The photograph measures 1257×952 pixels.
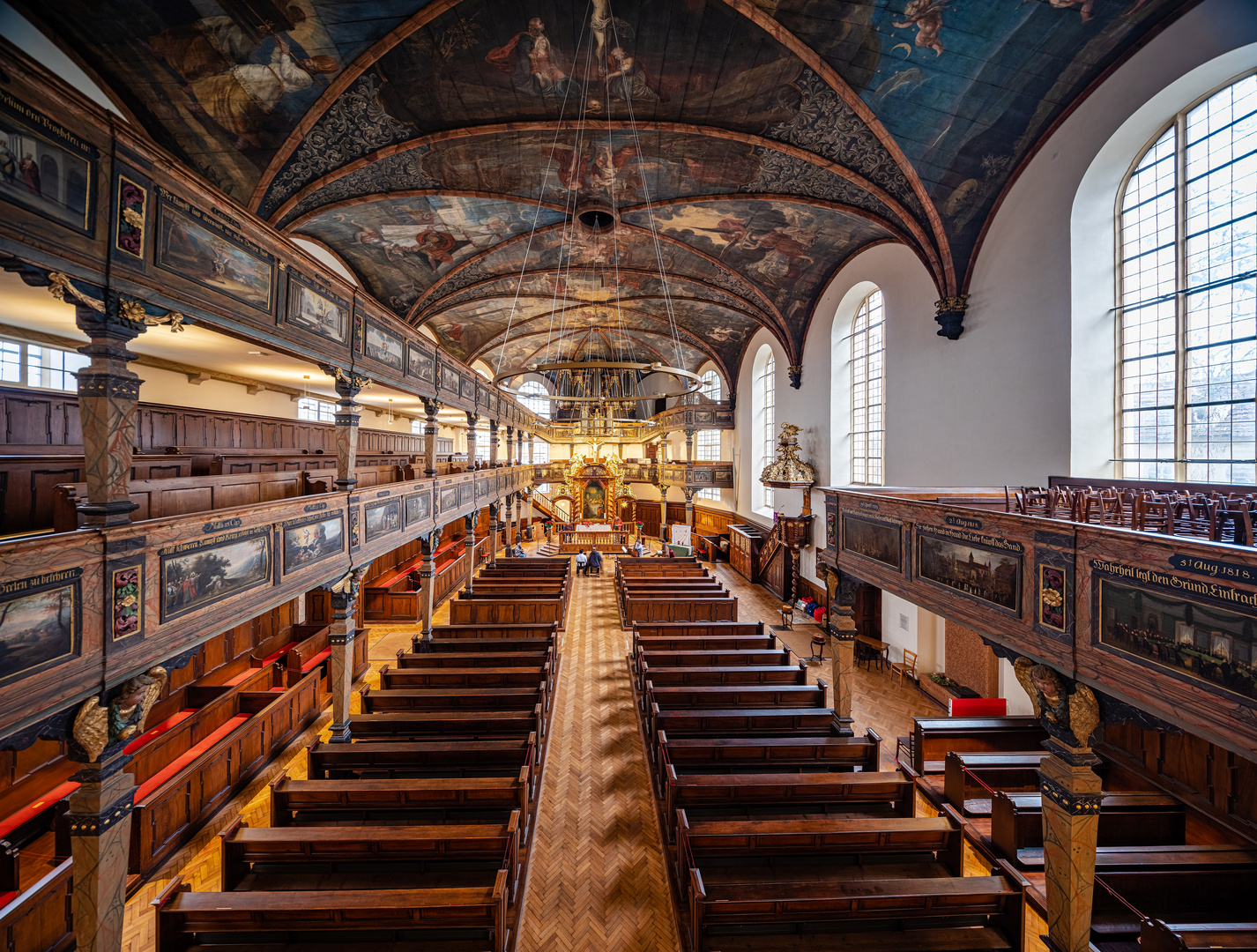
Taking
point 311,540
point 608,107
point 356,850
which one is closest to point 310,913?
point 356,850

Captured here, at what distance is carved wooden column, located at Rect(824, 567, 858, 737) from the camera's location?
7.79 m

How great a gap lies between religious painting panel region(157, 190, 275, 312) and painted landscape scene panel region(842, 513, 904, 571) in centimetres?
794

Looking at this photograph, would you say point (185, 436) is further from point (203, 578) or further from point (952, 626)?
point (952, 626)

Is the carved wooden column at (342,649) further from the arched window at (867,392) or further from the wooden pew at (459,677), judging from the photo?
the arched window at (867,392)

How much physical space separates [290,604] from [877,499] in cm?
1301

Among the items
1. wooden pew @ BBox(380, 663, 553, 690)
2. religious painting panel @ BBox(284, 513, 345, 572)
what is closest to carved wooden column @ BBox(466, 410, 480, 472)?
wooden pew @ BBox(380, 663, 553, 690)

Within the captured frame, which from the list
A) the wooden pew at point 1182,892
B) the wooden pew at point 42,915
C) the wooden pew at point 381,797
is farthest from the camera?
the wooden pew at point 381,797

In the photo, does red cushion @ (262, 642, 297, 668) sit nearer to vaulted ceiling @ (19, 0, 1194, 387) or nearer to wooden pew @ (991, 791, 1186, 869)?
vaulted ceiling @ (19, 0, 1194, 387)

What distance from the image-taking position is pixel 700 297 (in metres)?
17.8

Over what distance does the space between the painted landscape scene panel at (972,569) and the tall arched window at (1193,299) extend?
13.0ft

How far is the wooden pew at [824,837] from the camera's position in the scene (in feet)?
16.9

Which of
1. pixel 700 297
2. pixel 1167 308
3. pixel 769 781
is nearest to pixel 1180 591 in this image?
pixel 769 781

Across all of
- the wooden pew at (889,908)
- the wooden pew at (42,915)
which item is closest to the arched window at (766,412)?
the wooden pew at (889,908)

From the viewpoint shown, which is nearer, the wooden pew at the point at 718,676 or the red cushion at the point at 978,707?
the wooden pew at the point at 718,676
